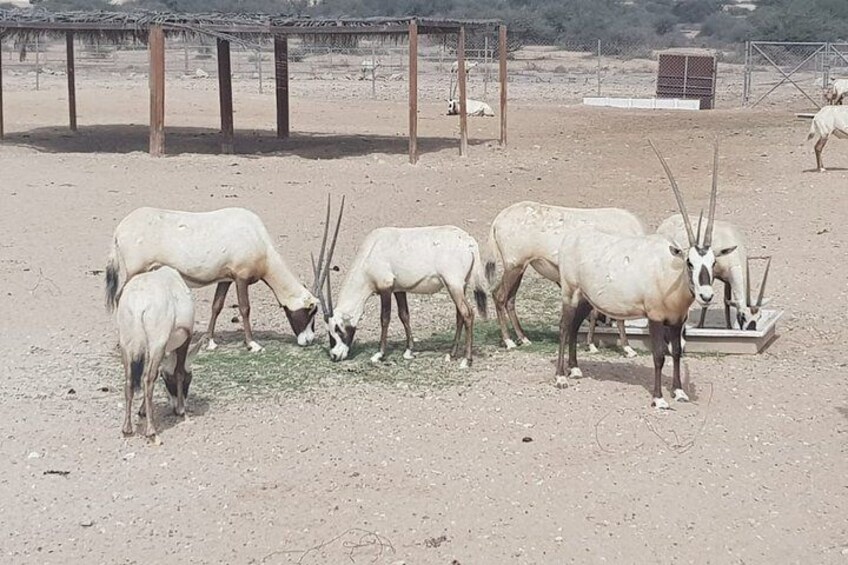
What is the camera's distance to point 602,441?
27.4 ft

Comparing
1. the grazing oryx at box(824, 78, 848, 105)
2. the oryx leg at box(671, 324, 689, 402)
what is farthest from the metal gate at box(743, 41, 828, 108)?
the oryx leg at box(671, 324, 689, 402)

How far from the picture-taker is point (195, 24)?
21.4 meters

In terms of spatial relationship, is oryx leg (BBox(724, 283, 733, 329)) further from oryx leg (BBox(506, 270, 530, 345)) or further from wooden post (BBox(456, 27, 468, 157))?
wooden post (BBox(456, 27, 468, 157))

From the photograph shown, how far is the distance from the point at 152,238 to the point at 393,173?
994 centimetres

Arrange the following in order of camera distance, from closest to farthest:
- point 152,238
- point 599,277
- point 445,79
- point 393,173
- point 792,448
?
point 792,448 < point 599,277 < point 152,238 < point 393,173 < point 445,79

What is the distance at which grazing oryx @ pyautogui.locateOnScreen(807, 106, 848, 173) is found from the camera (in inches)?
794

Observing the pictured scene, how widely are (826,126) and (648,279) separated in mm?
12517

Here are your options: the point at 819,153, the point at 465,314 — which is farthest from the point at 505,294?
the point at 819,153

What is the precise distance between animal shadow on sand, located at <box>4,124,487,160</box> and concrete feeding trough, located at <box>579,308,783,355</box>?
39.5 feet

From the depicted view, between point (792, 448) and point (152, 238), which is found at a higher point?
point (152, 238)

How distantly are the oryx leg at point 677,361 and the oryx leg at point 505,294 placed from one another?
190 cm

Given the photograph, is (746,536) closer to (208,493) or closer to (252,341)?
(208,493)

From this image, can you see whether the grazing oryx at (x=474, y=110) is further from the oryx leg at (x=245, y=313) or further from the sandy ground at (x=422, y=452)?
the oryx leg at (x=245, y=313)

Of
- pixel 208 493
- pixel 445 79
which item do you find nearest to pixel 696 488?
pixel 208 493
